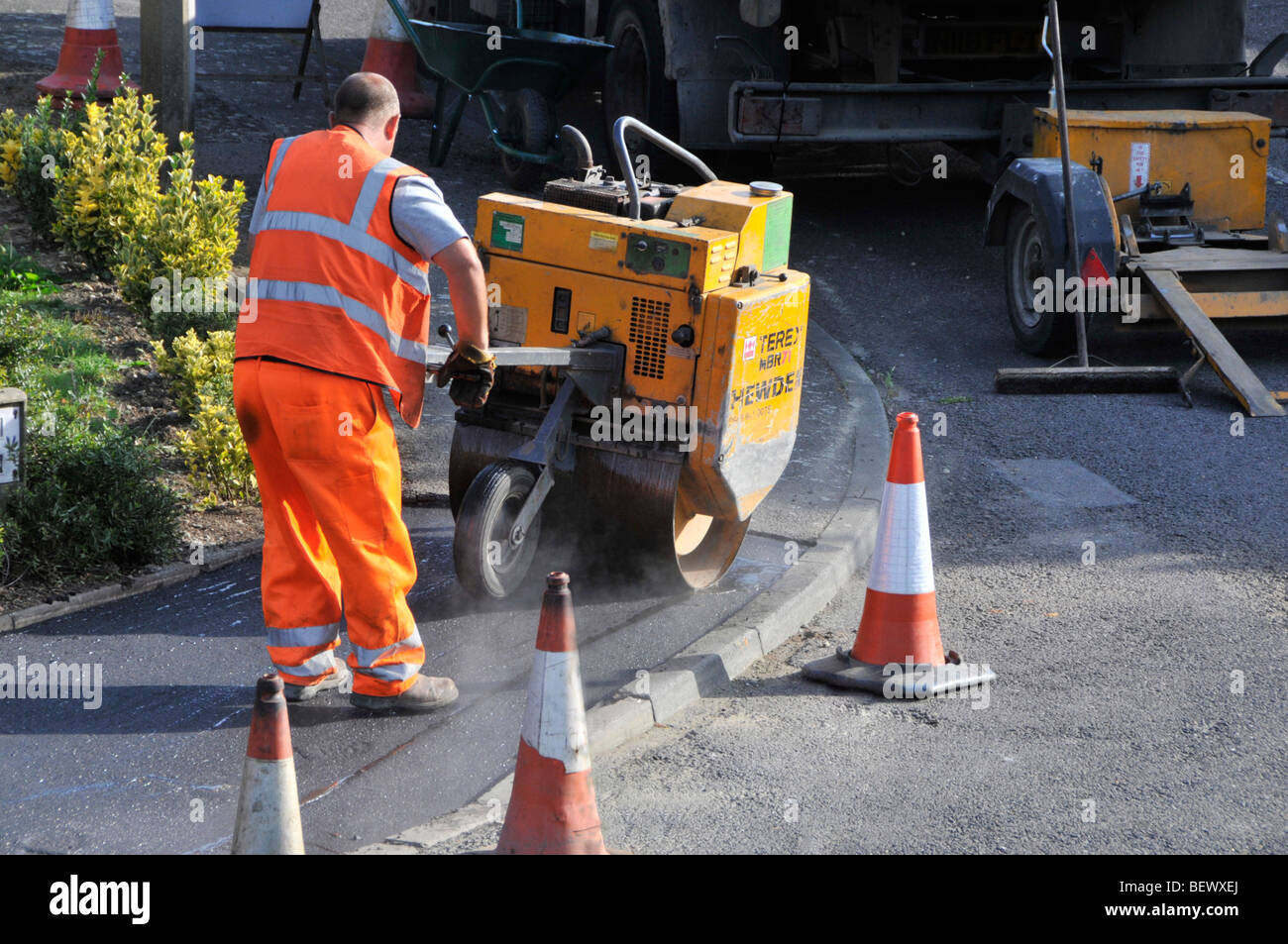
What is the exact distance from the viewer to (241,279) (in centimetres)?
765

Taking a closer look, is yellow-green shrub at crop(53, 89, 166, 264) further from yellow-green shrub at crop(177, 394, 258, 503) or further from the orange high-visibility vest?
the orange high-visibility vest

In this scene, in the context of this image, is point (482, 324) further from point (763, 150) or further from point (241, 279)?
point (763, 150)

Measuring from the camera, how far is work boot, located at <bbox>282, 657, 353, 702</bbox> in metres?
4.25

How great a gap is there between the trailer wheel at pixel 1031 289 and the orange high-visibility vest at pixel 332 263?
15.0 feet

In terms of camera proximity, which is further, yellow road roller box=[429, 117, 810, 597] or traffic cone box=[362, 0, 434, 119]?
traffic cone box=[362, 0, 434, 119]

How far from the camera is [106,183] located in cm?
722

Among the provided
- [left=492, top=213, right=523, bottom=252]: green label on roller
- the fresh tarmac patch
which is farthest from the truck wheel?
[left=492, top=213, right=523, bottom=252]: green label on roller

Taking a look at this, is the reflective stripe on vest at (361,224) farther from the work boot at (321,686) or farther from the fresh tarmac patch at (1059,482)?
the fresh tarmac patch at (1059,482)

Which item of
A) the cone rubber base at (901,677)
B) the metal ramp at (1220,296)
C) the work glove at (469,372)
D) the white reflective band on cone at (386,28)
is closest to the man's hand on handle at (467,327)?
the work glove at (469,372)

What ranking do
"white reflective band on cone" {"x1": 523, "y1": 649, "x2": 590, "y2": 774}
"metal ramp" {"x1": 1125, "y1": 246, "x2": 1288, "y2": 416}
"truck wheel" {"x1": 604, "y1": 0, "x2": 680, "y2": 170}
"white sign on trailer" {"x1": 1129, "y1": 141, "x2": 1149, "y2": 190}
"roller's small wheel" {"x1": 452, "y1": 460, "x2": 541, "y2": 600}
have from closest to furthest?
1. "white reflective band on cone" {"x1": 523, "y1": 649, "x2": 590, "y2": 774}
2. "roller's small wheel" {"x1": 452, "y1": 460, "x2": 541, "y2": 600}
3. "metal ramp" {"x1": 1125, "y1": 246, "x2": 1288, "y2": 416}
4. "white sign on trailer" {"x1": 1129, "y1": 141, "x2": 1149, "y2": 190}
5. "truck wheel" {"x1": 604, "y1": 0, "x2": 680, "y2": 170}

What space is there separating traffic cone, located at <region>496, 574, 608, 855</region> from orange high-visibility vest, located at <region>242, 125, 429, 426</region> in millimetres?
1067

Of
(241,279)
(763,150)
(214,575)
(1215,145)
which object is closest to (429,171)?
(763,150)

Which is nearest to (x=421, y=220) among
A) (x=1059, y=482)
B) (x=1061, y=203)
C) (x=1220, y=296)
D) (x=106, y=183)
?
(x=1059, y=482)

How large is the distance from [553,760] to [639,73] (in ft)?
26.9
